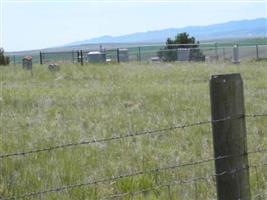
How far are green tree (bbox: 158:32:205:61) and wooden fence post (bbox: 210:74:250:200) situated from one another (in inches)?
1389

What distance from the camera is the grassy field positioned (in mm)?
6488

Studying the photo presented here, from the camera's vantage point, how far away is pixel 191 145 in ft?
28.0

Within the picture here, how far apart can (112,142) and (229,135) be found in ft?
14.7

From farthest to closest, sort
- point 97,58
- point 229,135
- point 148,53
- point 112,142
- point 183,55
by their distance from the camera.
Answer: point 148,53, point 183,55, point 97,58, point 112,142, point 229,135

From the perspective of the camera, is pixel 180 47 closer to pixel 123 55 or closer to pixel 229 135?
pixel 123 55

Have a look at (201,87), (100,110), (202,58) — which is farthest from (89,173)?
(202,58)

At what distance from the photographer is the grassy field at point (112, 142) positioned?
649cm

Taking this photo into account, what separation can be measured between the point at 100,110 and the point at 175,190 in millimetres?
6351

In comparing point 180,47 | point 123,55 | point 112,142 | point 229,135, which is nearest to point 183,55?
point 123,55

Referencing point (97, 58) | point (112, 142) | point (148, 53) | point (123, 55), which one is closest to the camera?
point (112, 142)

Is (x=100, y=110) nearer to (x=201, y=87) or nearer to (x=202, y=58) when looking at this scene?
(x=201, y=87)

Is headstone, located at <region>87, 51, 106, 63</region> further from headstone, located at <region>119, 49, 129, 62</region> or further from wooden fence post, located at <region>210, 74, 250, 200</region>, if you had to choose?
wooden fence post, located at <region>210, 74, 250, 200</region>

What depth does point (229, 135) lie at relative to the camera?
14.4ft

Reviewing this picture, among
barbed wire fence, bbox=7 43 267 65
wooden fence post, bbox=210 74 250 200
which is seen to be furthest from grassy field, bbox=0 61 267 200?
barbed wire fence, bbox=7 43 267 65
